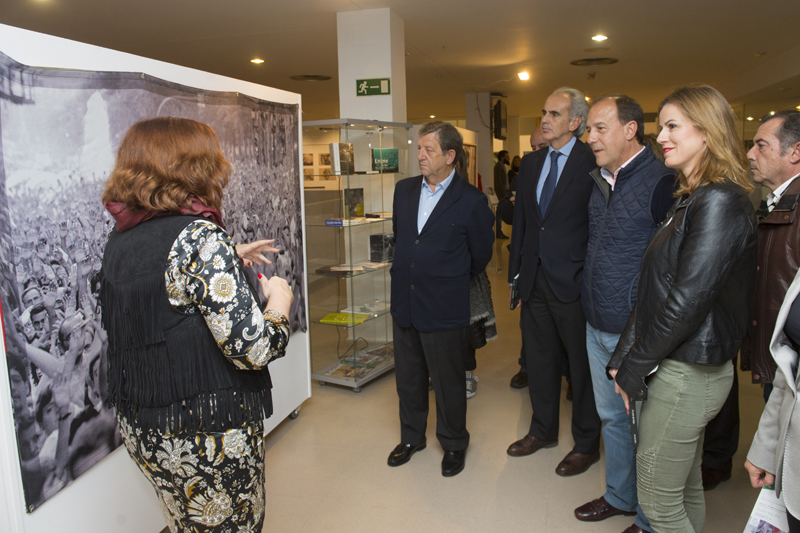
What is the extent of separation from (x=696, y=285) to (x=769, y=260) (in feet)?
2.82

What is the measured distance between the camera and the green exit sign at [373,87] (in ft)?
17.8

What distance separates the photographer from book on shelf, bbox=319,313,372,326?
4219mm

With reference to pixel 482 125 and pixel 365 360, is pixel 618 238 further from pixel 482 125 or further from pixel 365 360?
pixel 482 125

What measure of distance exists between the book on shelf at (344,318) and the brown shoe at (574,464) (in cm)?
186

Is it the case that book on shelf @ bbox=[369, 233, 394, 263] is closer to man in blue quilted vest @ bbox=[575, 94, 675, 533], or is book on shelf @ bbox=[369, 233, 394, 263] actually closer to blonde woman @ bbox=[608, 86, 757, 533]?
man in blue quilted vest @ bbox=[575, 94, 675, 533]

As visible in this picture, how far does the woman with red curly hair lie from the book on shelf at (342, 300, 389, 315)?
2.76 m

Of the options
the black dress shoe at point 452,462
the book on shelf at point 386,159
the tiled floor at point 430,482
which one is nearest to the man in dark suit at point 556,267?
the tiled floor at point 430,482

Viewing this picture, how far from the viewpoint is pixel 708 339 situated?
5.44 feet

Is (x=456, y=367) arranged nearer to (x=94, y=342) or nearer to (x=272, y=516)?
(x=272, y=516)

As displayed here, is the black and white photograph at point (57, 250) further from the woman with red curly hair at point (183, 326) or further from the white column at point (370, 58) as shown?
the white column at point (370, 58)

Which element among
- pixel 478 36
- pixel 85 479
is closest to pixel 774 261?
pixel 85 479

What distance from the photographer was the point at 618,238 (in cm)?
227

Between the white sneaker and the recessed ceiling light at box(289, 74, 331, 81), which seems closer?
the white sneaker

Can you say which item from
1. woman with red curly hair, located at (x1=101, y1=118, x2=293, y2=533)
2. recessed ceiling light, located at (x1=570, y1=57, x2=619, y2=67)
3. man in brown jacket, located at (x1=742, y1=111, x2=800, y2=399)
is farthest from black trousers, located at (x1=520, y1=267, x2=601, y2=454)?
recessed ceiling light, located at (x1=570, y1=57, x2=619, y2=67)
